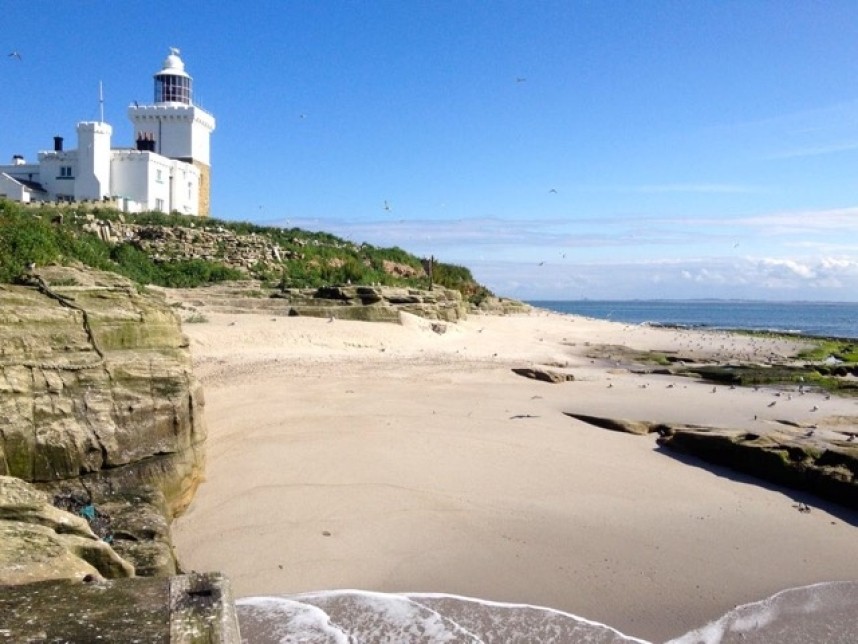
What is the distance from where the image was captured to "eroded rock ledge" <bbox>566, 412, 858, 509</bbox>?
7566 mm

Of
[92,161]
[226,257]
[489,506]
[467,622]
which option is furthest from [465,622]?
[92,161]

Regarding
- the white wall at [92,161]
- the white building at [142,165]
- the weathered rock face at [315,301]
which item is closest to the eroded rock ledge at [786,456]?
the weathered rock face at [315,301]

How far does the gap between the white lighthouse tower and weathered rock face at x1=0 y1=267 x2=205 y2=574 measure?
128ft

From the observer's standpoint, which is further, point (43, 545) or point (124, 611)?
point (43, 545)

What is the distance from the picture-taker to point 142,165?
124ft

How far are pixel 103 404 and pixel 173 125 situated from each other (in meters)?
Result: 41.1

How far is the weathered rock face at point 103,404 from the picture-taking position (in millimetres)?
5141

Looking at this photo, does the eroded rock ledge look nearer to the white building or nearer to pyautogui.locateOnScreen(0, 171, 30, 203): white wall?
the white building

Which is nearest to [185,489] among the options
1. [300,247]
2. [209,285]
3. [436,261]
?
[209,285]

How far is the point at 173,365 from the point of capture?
6156mm

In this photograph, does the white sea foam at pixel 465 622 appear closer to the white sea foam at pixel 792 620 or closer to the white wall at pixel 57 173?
the white sea foam at pixel 792 620

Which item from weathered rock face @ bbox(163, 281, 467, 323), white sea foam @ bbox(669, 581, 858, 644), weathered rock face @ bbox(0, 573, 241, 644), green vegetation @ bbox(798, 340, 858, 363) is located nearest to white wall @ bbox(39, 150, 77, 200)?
weathered rock face @ bbox(163, 281, 467, 323)

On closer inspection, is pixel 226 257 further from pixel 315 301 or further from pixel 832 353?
pixel 832 353

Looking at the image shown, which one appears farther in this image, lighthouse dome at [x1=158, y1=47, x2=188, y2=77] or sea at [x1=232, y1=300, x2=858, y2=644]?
lighthouse dome at [x1=158, y1=47, x2=188, y2=77]
